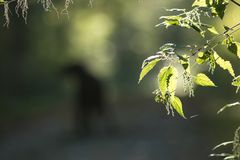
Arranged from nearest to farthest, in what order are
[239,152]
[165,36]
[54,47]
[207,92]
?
[239,152] < [207,92] < [54,47] < [165,36]

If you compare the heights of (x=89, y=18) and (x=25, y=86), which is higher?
(x=89, y=18)

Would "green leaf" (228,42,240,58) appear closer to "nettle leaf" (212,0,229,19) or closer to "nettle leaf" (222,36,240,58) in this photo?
"nettle leaf" (222,36,240,58)

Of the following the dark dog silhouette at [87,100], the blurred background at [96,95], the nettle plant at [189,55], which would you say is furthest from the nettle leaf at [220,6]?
the dark dog silhouette at [87,100]

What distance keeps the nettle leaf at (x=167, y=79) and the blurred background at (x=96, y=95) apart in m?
5.53

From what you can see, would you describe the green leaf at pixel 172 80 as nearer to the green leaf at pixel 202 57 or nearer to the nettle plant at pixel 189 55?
the nettle plant at pixel 189 55

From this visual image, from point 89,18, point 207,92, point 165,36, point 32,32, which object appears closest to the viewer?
point 207,92

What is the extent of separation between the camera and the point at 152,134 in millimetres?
15234

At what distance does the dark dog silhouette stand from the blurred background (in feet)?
0.08

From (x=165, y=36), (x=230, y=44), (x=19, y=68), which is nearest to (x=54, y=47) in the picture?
(x=19, y=68)

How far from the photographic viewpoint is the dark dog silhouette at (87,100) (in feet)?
49.2

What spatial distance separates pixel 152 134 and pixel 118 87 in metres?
9.91

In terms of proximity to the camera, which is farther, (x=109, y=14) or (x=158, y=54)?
(x=109, y=14)

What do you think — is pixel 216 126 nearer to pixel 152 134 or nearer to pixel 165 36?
pixel 152 134

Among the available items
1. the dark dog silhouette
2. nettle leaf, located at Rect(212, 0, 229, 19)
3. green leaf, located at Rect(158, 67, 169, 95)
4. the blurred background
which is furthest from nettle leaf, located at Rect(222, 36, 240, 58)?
the dark dog silhouette
